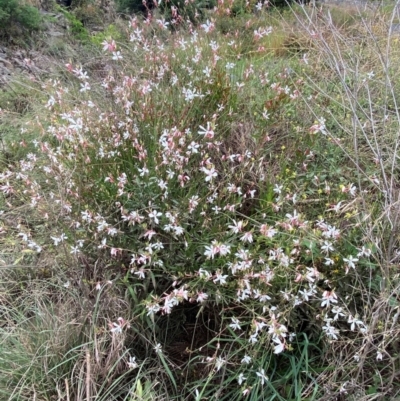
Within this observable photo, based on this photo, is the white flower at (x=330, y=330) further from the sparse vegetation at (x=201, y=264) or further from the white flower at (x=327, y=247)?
the white flower at (x=327, y=247)

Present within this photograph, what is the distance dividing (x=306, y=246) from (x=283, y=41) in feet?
11.7

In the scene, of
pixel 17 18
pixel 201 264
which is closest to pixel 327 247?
pixel 201 264

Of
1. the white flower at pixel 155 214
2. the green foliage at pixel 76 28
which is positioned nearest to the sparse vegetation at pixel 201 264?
the white flower at pixel 155 214

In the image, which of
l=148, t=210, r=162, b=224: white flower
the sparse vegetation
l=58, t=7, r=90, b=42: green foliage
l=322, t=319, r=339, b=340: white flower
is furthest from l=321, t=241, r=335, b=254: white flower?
l=58, t=7, r=90, b=42: green foliage

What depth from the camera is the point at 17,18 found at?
222 inches

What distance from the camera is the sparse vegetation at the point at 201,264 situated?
64.6 inches

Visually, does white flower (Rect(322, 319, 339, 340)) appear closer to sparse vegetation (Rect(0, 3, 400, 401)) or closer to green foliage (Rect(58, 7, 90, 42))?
sparse vegetation (Rect(0, 3, 400, 401))

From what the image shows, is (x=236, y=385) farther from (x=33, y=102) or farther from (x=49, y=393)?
(x=33, y=102)

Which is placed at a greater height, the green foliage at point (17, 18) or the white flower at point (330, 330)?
the green foliage at point (17, 18)

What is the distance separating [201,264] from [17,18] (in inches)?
210

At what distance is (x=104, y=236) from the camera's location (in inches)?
77.2

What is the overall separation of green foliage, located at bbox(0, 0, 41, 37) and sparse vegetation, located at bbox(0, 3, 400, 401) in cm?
396

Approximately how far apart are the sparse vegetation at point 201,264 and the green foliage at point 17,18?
3.96 metres

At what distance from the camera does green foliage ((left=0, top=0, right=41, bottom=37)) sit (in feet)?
17.6
